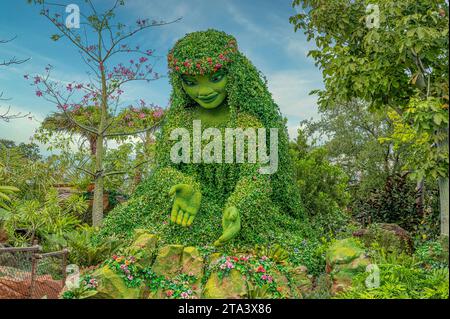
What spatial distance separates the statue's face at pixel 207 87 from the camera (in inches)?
249

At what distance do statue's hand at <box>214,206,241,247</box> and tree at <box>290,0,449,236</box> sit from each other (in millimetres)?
2031

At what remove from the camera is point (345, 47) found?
644 centimetres

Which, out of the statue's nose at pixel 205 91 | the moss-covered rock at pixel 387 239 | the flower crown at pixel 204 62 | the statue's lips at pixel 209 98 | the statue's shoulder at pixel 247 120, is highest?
the flower crown at pixel 204 62

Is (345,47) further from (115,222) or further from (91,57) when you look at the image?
(91,57)

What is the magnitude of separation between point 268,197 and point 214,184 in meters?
0.84

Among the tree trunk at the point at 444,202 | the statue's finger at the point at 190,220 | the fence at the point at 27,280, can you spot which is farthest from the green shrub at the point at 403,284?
the fence at the point at 27,280

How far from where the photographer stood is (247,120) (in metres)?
6.34

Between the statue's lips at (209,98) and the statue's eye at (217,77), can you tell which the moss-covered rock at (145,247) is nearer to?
the statue's lips at (209,98)

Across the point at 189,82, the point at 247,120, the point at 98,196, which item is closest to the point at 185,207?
the point at 247,120

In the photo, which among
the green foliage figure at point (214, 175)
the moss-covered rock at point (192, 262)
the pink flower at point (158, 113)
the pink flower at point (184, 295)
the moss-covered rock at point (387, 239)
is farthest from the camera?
the pink flower at point (158, 113)

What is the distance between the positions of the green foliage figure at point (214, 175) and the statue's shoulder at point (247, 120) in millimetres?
14

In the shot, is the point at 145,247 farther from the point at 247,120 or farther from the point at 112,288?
the point at 247,120

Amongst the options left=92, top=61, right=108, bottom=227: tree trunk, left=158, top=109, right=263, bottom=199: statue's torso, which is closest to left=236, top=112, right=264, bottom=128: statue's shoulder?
left=158, top=109, right=263, bottom=199: statue's torso

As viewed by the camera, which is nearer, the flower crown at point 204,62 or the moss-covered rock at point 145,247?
the moss-covered rock at point 145,247
